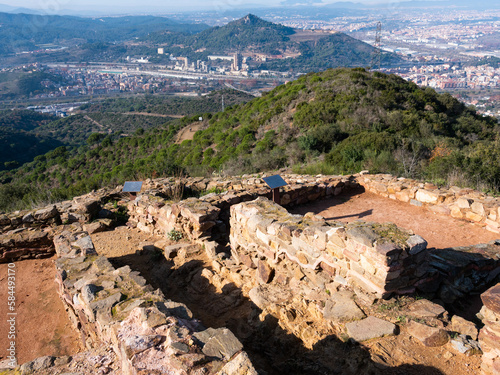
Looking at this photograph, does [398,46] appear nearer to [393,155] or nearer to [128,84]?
[128,84]

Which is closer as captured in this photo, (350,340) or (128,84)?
(350,340)

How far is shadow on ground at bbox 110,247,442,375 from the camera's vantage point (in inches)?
139

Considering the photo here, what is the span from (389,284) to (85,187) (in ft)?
46.1

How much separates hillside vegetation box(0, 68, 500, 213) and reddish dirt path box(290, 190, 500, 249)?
2.56 metres

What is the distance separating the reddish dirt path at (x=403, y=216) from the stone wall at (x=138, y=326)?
524 centimetres

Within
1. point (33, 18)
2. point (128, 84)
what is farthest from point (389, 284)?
point (33, 18)

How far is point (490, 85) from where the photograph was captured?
6091cm

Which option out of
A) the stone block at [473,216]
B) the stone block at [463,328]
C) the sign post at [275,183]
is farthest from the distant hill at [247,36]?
the stone block at [463,328]

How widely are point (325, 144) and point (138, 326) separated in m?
15.4

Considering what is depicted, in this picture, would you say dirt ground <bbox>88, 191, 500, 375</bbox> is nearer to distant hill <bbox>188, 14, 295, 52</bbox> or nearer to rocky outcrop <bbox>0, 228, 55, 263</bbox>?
rocky outcrop <bbox>0, 228, 55, 263</bbox>

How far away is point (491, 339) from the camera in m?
3.44

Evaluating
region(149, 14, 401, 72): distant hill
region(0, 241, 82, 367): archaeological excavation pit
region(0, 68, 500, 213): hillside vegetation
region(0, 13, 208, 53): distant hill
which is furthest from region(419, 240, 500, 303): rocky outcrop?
region(0, 13, 208, 53): distant hill

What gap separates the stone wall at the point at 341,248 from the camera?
13.9ft

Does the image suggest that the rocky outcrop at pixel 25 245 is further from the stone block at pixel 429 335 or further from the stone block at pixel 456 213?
the stone block at pixel 456 213
